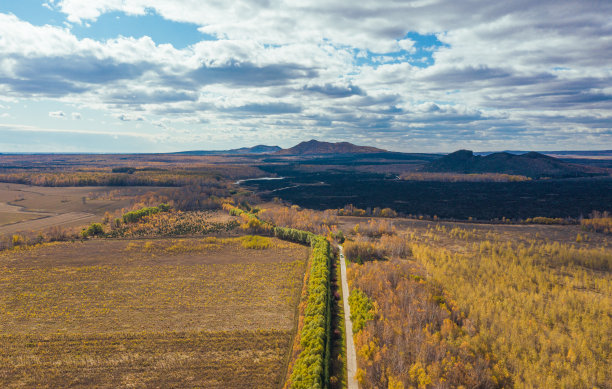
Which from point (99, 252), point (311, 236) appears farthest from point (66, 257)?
point (311, 236)

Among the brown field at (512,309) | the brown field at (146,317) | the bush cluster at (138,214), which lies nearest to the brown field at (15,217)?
the bush cluster at (138,214)

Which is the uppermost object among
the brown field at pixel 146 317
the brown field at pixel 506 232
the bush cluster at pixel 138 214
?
the brown field at pixel 506 232

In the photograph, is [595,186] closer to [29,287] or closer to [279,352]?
[279,352]

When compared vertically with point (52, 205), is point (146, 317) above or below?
below

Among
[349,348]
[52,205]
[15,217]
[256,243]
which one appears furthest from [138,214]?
[349,348]

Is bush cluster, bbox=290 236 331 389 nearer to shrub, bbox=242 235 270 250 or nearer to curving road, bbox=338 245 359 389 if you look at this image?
curving road, bbox=338 245 359 389

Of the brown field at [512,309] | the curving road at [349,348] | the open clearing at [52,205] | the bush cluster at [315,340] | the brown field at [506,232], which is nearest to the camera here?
the bush cluster at [315,340]

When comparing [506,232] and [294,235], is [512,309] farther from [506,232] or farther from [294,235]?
[506,232]

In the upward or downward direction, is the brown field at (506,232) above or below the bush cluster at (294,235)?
above

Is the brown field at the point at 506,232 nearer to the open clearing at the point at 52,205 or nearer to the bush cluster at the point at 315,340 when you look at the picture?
the bush cluster at the point at 315,340
